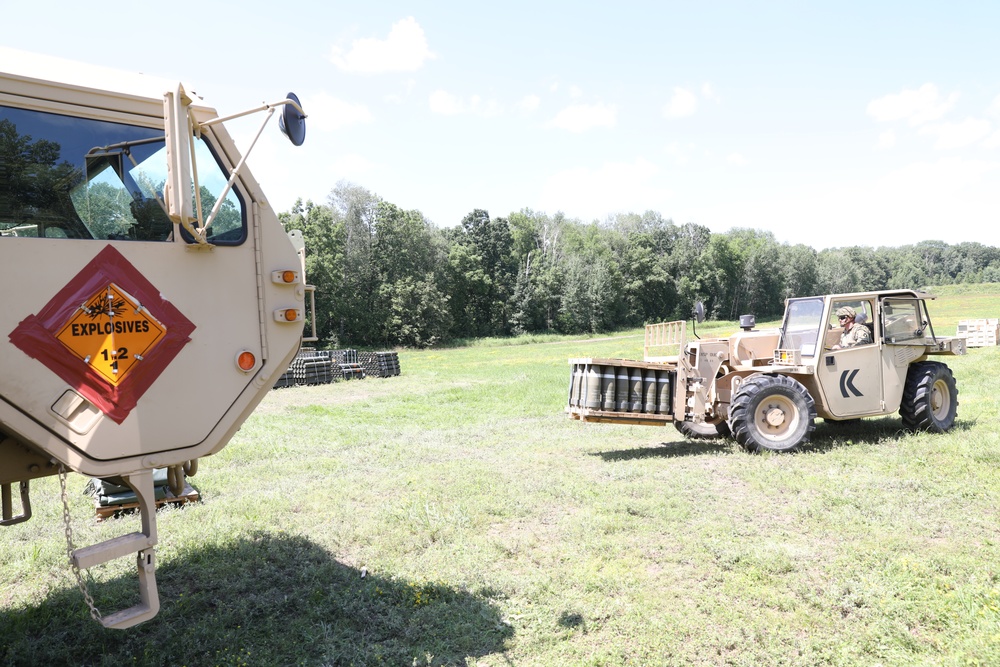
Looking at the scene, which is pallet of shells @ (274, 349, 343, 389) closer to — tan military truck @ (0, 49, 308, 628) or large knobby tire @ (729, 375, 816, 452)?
large knobby tire @ (729, 375, 816, 452)

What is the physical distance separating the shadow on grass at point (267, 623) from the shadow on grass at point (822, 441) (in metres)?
4.96

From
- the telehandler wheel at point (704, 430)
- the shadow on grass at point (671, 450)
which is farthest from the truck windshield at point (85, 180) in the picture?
the telehandler wheel at point (704, 430)

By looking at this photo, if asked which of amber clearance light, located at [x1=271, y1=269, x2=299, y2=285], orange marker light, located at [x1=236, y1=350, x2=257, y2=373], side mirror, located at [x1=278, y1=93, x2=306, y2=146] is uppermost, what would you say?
side mirror, located at [x1=278, y1=93, x2=306, y2=146]

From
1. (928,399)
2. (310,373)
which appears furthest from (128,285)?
(310,373)

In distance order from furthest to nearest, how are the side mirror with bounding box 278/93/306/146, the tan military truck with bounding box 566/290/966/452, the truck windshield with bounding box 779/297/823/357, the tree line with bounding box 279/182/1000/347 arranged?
the tree line with bounding box 279/182/1000/347, the truck windshield with bounding box 779/297/823/357, the tan military truck with bounding box 566/290/966/452, the side mirror with bounding box 278/93/306/146

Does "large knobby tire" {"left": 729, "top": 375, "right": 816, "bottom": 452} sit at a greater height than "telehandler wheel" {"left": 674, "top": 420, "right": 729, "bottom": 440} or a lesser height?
greater

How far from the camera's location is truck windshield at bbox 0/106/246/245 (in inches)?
134

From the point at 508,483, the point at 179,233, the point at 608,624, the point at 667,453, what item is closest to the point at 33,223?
the point at 179,233

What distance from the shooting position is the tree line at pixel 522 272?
53875 mm

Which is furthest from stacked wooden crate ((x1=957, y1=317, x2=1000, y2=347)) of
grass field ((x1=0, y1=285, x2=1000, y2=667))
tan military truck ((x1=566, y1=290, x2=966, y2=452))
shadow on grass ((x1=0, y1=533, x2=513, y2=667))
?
shadow on grass ((x1=0, y1=533, x2=513, y2=667))

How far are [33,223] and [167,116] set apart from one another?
37.7 inches

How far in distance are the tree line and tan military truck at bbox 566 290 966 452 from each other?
37161mm

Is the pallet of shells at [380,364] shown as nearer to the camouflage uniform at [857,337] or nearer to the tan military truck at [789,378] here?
the tan military truck at [789,378]

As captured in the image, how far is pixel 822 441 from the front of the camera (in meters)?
9.87
